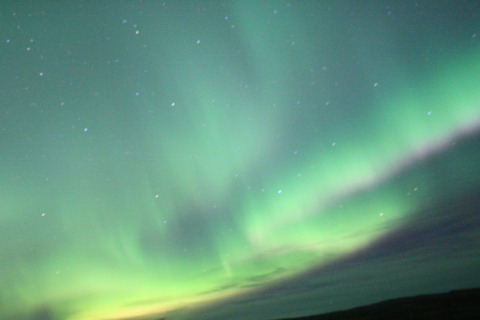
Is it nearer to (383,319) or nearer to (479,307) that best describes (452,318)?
(479,307)

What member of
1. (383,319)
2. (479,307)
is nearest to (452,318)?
(479,307)

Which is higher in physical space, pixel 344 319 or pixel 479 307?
pixel 479 307

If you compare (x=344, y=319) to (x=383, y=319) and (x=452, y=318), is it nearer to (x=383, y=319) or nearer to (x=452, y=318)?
(x=383, y=319)

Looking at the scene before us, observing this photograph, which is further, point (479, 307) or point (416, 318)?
point (416, 318)

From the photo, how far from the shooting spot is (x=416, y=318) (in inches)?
1286

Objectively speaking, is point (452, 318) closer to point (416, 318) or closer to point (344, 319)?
point (416, 318)

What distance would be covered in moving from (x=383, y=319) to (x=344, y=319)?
357 inches

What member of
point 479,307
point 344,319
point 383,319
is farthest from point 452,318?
point 344,319

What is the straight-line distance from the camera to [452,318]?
2692 cm

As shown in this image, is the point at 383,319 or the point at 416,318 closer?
the point at 416,318

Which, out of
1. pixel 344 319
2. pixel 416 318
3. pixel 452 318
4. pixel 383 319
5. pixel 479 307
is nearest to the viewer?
pixel 452 318

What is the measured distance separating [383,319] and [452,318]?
441 inches

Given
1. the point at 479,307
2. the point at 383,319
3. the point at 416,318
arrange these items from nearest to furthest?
the point at 479,307 → the point at 416,318 → the point at 383,319

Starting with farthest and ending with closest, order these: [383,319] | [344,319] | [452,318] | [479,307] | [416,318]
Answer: [344,319] → [383,319] → [416,318] → [479,307] → [452,318]
